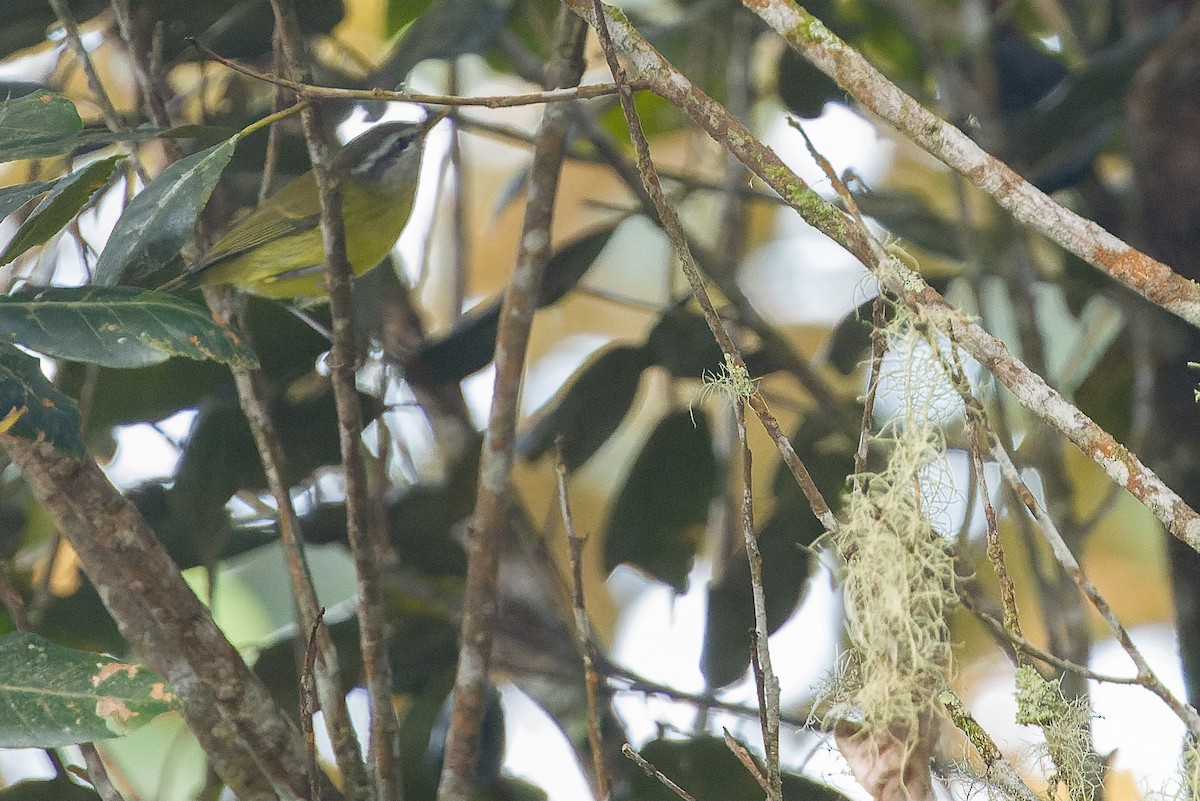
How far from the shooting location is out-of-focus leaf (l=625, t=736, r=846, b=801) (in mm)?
913

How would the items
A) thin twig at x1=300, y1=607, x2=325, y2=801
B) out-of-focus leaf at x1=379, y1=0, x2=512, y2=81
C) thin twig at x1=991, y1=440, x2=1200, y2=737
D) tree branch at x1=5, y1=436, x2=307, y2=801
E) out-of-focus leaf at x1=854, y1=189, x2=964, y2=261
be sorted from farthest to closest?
1. out-of-focus leaf at x1=854, y1=189, x2=964, y2=261
2. out-of-focus leaf at x1=379, y1=0, x2=512, y2=81
3. tree branch at x1=5, y1=436, x2=307, y2=801
4. thin twig at x1=300, y1=607, x2=325, y2=801
5. thin twig at x1=991, y1=440, x2=1200, y2=737

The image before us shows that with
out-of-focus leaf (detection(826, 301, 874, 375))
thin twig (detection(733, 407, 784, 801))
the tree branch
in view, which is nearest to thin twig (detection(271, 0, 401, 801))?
the tree branch

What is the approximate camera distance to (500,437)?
94 cm

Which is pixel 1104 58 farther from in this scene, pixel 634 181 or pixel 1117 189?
pixel 634 181

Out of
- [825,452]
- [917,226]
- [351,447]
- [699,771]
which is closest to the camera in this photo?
[351,447]

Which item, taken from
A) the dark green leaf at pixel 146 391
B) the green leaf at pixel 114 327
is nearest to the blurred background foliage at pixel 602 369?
the dark green leaf at pixel 146 391

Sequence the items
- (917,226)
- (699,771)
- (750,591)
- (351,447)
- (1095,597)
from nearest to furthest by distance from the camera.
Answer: (1095,597), (351,447), (699,771), (750,591), (917,226)

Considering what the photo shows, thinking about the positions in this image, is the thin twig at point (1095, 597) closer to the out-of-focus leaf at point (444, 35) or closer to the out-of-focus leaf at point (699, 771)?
the out-of-focus leaf at point (699, 771)

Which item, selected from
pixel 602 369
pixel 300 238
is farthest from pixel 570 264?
pixel 300 238

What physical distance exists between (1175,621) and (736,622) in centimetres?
50

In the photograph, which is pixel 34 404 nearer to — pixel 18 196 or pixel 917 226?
pixel 18 196

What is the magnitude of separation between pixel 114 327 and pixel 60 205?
133mm

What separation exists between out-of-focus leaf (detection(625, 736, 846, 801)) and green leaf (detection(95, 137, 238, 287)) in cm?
55

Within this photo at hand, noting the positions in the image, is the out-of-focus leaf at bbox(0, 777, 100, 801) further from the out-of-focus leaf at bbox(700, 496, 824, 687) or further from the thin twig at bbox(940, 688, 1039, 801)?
the thin twig at bbox(940, 688, 1039, 801)
